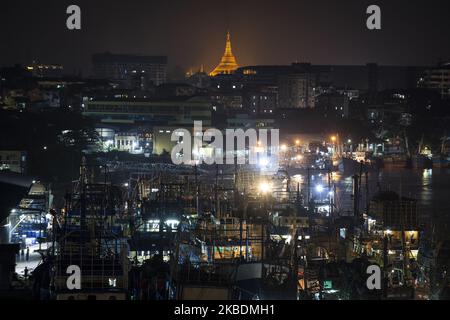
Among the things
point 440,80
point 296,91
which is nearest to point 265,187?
point 296,91

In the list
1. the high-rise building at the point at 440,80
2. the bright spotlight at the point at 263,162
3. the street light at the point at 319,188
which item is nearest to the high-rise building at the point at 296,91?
the high-rise building at the point at 440,80

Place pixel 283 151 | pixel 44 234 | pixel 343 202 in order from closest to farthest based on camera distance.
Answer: pixel 44 234, pixel 343 202, pixel 283 151

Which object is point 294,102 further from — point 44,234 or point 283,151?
point 44,234

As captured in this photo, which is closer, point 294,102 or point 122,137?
point 122,137

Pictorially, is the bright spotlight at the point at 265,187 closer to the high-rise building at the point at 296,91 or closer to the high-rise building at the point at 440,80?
the high-rise building at the point at 296,91

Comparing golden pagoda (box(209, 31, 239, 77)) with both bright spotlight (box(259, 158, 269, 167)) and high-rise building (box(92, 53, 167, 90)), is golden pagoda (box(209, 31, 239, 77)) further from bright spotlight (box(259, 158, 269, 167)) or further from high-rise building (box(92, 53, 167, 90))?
bright spotlight (box(259, 158, 269, 167))
